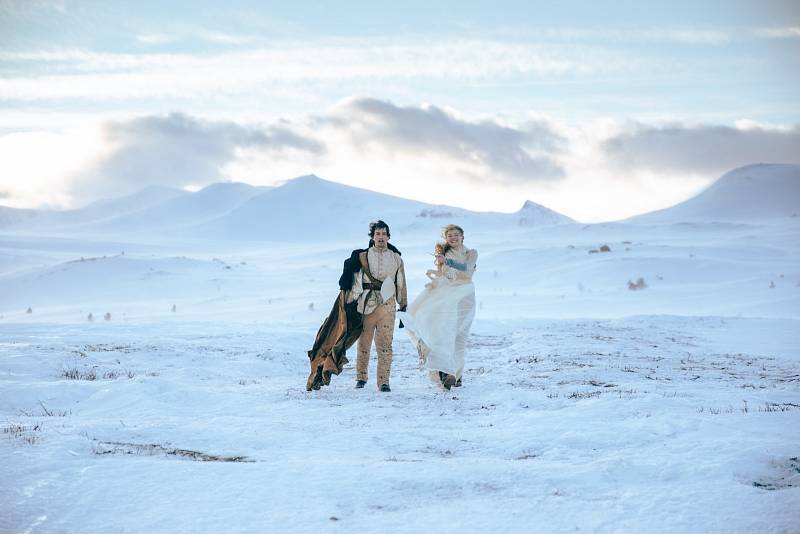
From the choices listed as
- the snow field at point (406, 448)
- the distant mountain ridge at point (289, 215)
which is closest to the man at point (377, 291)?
the snow field at point (406, 448)

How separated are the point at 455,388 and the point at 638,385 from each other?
191 centimetres

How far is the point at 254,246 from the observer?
204ft

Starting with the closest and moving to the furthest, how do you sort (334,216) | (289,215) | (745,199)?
(745,199) → (334,216) → (289,215)

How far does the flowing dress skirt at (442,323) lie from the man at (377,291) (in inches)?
10.9

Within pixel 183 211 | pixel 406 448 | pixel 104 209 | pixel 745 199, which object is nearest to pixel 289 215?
pixel 183 211

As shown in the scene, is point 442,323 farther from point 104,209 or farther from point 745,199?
point 104,209

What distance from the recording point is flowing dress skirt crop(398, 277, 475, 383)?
7.93 m

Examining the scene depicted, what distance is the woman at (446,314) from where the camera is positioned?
7.91 m

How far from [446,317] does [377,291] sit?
87 cm

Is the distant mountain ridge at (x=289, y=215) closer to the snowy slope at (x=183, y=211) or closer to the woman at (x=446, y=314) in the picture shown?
the snowy slope at (x=183, y=211)

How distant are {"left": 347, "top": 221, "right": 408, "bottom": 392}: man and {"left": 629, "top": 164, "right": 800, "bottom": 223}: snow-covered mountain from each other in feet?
190

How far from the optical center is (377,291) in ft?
26.6

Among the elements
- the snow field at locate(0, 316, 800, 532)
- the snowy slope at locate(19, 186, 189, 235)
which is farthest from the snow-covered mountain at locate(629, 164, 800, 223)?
the snowy slope at locate(19, 186, 189, 235)

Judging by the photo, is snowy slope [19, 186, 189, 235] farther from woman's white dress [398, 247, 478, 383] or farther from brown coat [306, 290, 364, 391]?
brown coat [306, 290, 364, 391]
